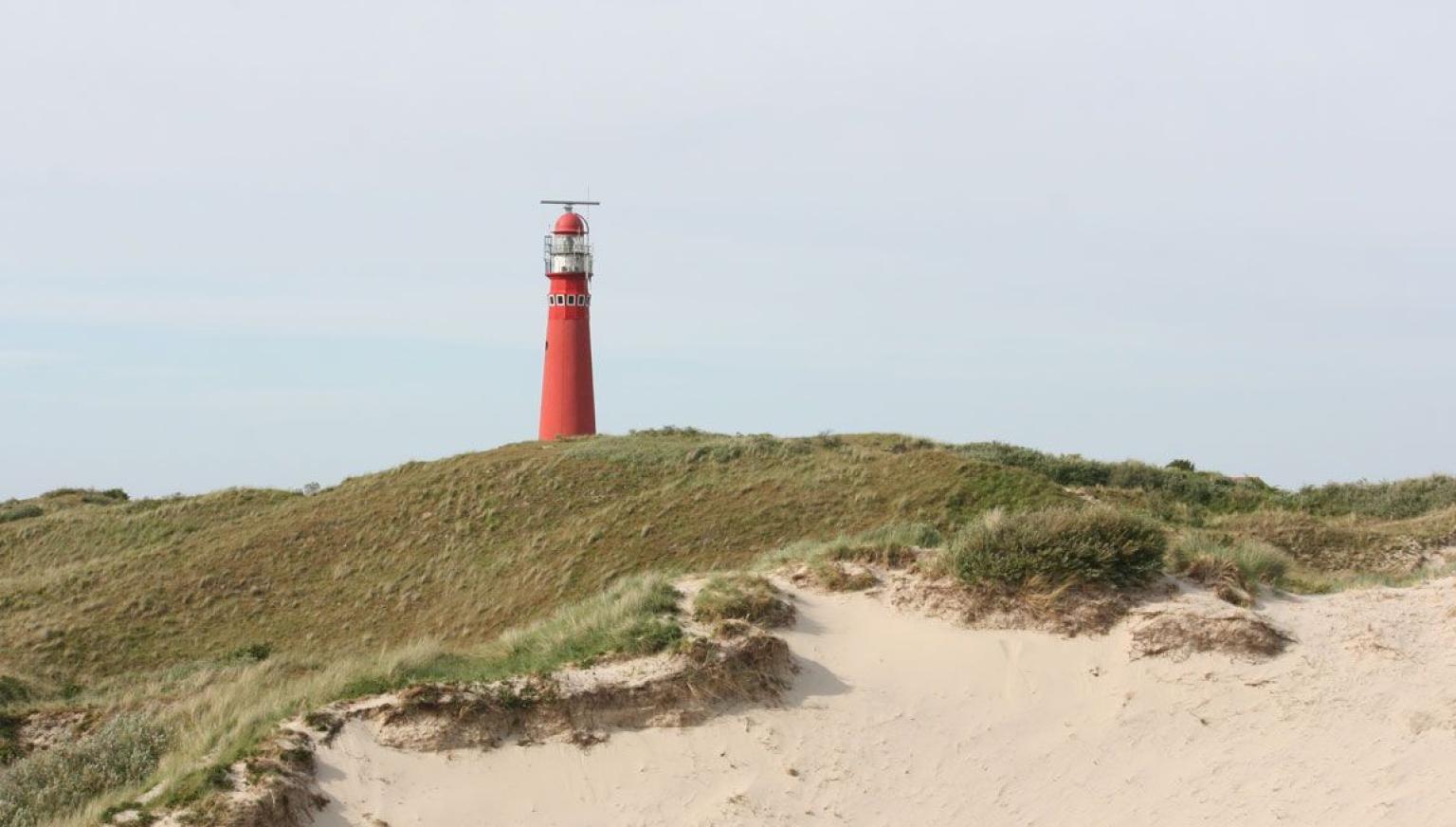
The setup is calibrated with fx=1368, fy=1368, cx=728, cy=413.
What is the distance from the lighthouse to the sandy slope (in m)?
31.3

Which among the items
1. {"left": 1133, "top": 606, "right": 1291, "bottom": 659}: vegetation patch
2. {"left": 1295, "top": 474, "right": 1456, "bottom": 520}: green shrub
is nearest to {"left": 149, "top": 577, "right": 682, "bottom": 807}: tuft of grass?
{"left": 1133, "top": 606, "right": 1291, "bottom": 659}: vegetation patch

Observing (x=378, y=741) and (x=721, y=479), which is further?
(x=721, y=479)

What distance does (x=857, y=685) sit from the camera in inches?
519

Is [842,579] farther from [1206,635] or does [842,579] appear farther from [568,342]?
[568,342]

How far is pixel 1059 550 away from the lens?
47.1 ft

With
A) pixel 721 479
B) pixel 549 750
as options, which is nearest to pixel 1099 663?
pixel 549 750

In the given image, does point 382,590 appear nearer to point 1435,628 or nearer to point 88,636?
point 88,636

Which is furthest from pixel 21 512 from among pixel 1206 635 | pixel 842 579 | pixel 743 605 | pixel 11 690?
pixel 1206 635

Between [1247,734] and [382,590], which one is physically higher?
[1247,734]

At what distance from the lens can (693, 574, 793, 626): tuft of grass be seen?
13891mm

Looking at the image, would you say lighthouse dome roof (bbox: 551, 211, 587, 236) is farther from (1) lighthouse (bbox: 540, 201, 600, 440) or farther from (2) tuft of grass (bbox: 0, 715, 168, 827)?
(2) tuft of grass (bbox: 0, 715, 168, 827)

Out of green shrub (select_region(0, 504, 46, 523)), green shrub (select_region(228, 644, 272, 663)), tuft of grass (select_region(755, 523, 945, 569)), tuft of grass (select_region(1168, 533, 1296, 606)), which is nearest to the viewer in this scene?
tuft of grass (select_region(1168, 533, 1296, 606))

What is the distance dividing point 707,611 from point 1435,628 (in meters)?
7.23

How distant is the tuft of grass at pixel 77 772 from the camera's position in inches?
459
